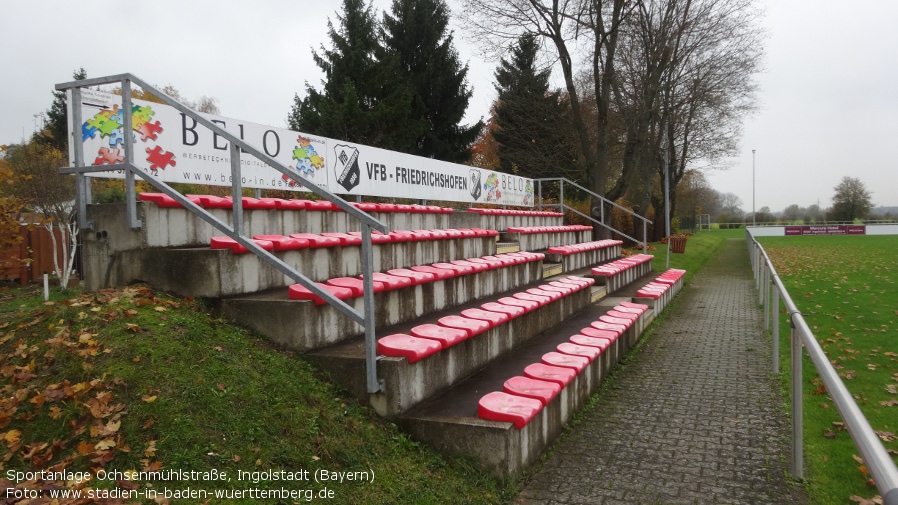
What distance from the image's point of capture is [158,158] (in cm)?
488

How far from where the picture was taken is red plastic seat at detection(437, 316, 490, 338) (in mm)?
4414

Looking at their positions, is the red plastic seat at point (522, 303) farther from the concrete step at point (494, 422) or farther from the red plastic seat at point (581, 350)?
the red plastic seat at point (581, 350)

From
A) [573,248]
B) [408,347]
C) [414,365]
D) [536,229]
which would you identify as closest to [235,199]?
[408,347]

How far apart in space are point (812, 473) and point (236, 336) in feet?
12.6

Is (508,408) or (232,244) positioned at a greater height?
(232,244)

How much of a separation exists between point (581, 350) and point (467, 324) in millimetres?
1264

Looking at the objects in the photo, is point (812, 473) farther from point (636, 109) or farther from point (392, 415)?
point (636, 109)

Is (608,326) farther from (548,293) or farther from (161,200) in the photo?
(161,200)

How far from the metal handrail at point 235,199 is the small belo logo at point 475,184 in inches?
279

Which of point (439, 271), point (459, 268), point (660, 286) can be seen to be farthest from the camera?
point (660, 286)

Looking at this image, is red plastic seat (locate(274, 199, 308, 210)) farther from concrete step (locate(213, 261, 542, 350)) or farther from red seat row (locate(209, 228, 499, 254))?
concrete step (locate(213, 261, 542, 350))

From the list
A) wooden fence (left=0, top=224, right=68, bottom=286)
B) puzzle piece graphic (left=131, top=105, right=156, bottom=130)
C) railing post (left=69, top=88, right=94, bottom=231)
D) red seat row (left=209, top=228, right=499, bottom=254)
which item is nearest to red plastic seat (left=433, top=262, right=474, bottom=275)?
red seat row (left=209, top=228, right=499, bottom=254)

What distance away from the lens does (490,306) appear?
17.9ft

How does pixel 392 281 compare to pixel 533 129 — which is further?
pixel 533 129
